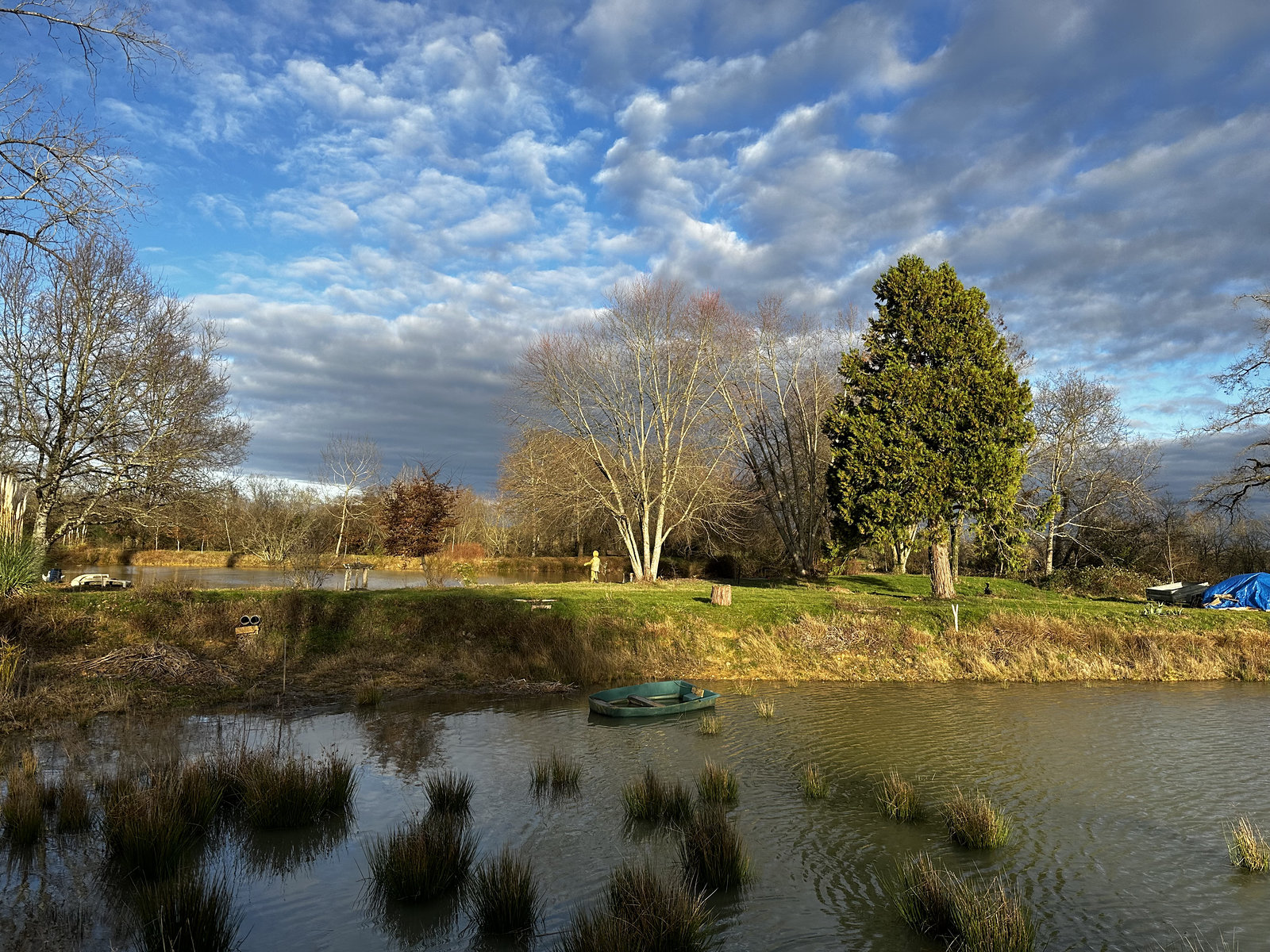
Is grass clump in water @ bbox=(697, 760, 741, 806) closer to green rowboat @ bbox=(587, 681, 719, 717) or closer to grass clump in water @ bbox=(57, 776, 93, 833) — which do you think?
green rowboat @ bbox=(587, 681, 719, 717)

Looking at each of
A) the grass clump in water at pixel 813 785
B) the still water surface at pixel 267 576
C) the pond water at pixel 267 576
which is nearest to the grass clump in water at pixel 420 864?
the grass clump in water at pixel 813 785

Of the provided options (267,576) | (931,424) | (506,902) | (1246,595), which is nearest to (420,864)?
(506,902)

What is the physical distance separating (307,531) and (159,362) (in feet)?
39.8

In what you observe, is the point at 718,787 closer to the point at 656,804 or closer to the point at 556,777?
the point at 656,804

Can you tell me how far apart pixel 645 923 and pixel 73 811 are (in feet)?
23.1

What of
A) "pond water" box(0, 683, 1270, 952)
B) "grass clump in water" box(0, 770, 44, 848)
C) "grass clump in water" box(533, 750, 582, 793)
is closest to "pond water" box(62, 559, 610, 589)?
"pond water" box(0, 683, 1270, 952)

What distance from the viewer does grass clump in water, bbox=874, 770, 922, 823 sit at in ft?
31.1

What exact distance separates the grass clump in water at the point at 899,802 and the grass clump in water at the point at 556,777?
14.0ft

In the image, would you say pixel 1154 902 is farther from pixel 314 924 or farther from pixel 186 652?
pixel 186 652

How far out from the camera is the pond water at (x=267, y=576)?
116 feet

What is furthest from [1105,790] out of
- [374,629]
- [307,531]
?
[307,531]

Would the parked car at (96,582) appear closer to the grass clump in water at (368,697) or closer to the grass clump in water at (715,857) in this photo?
the grass clump in water at (368,697)

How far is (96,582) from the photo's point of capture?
22859 mm

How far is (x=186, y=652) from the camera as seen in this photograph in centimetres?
1722
